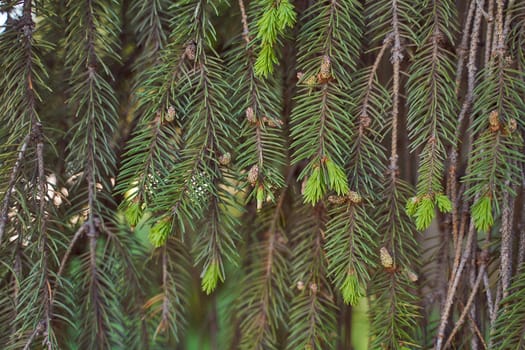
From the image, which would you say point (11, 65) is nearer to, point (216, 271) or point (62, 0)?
point (62, 0)

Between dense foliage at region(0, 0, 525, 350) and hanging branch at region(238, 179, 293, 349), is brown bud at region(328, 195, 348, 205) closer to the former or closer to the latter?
dense foliage at region(0, 0, 525, 350)

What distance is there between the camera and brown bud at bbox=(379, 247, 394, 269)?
805 mm

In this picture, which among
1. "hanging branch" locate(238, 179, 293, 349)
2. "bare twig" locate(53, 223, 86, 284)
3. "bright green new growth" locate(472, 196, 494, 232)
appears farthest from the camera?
"hanging branch" locate(238, 179, 293, 349)

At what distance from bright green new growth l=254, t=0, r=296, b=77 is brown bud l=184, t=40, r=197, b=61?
0.10 meters

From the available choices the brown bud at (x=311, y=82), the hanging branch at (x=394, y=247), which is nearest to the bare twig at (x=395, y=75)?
the hanging branch at (x=394, y=247)

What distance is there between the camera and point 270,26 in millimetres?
777

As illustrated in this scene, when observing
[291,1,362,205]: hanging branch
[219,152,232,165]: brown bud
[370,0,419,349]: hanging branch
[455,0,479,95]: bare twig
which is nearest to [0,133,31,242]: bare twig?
[219,152,232,165]: brown bud

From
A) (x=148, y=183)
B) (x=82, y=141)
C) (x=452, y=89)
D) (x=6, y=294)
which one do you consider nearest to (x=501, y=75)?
(x=452, y=89)

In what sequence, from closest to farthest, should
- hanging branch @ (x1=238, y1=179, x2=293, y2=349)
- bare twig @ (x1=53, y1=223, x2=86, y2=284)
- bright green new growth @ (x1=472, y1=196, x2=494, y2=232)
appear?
1. bright green new growth @ (x1=472, y1=196, x2=494, y2=232)
2. bare twig @ (x1=53, y1=223, x2=86, y2=284)
3. hanging branch @ (x1=238, y1=179, x2=293, y2=349)

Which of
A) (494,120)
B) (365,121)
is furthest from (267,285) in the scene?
(494,120)

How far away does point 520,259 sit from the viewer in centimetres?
81

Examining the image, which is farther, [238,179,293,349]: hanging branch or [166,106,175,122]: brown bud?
[238,179,293,349]: hanging branch

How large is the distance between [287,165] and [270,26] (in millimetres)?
203

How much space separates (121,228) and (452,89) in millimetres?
538
